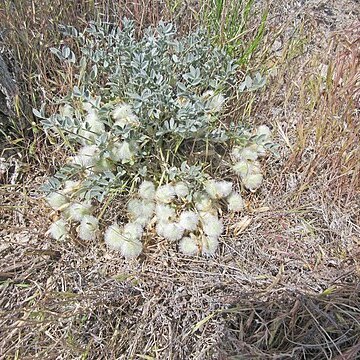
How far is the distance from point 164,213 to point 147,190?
0.10 m

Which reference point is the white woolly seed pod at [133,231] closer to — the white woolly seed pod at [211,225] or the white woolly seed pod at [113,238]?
the white woolly seed pod at [113,238]

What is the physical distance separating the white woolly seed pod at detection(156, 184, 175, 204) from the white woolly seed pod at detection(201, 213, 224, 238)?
13cm

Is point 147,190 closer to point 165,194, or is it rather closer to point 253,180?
point 165,194

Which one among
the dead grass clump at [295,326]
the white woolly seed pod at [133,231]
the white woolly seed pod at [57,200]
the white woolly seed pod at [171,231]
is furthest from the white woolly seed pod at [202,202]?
the white woolly seed pod at [57,200]

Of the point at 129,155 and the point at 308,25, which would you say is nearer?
the point at 129,155

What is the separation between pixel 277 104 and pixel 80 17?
0.91m

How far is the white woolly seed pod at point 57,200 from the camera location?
143 cm

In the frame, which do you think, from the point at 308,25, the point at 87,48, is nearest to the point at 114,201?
the point at 87,48

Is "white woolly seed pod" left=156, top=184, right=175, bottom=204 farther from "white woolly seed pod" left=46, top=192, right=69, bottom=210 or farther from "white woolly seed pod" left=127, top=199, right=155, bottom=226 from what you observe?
"white woolly seed pod" left=46, top=192, right=69, bottom=210

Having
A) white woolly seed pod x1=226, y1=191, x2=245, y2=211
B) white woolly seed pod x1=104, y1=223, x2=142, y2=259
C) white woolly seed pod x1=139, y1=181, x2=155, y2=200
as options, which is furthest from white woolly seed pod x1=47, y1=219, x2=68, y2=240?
white woolly seed pod x1=226, y1=191, x2=245, y2=211

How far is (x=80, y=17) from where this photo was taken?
1839 millimetres

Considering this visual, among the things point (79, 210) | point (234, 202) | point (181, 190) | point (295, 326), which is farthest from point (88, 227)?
point (295, 326)

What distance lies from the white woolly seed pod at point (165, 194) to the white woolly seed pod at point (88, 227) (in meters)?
0.22

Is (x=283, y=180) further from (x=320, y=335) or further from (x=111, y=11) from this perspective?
(x=111, y=11)
